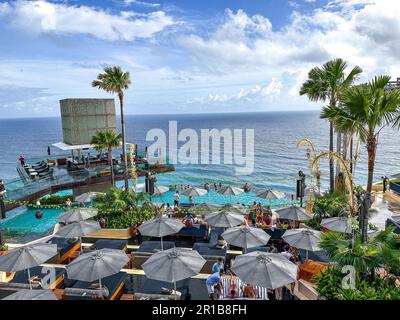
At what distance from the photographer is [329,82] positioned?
19250 mm

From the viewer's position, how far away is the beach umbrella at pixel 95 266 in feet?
30.7

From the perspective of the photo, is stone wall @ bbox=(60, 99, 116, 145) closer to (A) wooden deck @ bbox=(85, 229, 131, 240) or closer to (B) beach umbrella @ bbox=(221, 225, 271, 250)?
(A) wooden deck @ bbox=(85, 229, 131, 240)

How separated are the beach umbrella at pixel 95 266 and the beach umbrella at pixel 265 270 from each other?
13.0 ft

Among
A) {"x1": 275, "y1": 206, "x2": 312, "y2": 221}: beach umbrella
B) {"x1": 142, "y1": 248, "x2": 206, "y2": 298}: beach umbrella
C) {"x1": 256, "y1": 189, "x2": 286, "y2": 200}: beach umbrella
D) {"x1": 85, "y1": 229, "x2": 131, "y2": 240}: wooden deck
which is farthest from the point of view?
{"x1": 256, "y1": 189, "x2": 286, "y2": 200}: beach umbrella

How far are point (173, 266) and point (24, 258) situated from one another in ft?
17.8

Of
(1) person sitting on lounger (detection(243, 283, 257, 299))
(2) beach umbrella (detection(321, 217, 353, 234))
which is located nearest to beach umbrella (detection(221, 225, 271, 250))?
(1) person sitting on lounger (detection(243, 283, 257, 299))

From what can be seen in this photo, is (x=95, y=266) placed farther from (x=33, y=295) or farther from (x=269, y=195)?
(x=269, y=195)

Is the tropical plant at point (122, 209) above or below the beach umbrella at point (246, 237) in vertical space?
below

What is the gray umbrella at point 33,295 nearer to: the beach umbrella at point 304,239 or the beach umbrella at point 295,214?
the beach umbrella at point 304,239

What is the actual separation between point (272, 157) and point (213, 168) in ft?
73.1

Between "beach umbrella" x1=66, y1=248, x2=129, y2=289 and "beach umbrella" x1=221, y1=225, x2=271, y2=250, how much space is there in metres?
4.39

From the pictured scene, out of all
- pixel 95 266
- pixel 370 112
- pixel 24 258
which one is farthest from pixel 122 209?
pixel 370 112

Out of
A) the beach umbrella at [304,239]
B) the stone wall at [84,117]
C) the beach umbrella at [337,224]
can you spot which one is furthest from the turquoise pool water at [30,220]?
the beach umbrella at [337,224]

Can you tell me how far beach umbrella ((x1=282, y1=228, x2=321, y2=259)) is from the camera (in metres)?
11.4
